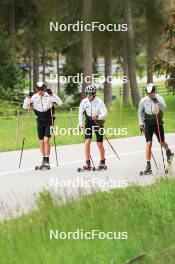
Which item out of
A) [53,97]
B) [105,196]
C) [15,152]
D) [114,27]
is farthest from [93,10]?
[15,152]

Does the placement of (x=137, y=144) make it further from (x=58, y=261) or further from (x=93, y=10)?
(x=93, y=10)

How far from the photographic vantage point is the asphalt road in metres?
10.7

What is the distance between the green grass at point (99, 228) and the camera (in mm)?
5355

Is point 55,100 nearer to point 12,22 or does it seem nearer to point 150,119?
point 150,119

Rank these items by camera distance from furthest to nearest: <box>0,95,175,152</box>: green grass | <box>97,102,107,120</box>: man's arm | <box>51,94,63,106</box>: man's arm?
<box>0,95,175,152</box>: green grass → <box>51,94,63,106</box>: man's arm → <box>97,102,107,120</box>: man's arm

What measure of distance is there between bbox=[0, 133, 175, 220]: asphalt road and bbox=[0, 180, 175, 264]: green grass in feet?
1.92

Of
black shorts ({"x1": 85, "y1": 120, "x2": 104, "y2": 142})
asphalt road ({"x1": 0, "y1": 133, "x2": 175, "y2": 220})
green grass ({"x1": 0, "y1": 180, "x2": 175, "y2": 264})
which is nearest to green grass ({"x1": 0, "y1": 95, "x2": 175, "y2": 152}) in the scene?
asphalt road ({"x1": 0, "y1": 133, "x2": 175, "y2": 220})

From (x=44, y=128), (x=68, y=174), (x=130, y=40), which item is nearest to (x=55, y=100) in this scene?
(x=44, y=128)

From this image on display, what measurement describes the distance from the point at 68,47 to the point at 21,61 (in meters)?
0.63

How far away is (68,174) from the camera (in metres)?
15.2

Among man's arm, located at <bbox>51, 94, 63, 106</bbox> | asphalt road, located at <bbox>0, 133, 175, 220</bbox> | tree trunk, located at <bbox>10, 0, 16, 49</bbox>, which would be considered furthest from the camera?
man's arm, located at <bbox>51, 94, 63, 106</bbox>

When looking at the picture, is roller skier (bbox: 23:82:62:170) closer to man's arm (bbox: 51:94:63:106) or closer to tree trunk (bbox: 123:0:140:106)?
man's arm (bbox: 51:94:63:106)

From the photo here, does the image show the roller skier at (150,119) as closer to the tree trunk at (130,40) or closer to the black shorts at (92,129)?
the black shorts at (92,129)

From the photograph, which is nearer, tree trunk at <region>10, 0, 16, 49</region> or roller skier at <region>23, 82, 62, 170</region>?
tree trunk at <region>10, 0, 16, 49</region>
